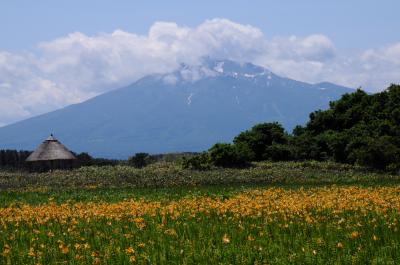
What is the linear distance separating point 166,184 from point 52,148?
89.1ft

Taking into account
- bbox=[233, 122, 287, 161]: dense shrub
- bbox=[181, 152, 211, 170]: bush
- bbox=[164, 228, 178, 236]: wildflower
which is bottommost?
bbox=[164, 228, 178, 236]: wildflower

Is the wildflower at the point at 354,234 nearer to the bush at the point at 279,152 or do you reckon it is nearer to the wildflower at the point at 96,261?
the wildflower at the point at 96,261

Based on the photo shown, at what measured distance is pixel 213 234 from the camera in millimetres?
14117

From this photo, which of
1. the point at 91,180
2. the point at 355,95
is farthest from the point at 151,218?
the point at 355,95

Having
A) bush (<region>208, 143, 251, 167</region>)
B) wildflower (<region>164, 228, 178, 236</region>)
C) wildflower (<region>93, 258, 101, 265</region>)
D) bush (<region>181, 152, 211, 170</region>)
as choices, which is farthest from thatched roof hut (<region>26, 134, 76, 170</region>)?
wildflower (<region>93, 258, 101, 265</region>)

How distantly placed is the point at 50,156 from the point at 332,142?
2791 cm

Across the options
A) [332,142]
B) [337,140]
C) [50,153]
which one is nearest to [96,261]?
[337,140]

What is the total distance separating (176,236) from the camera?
45.0ft

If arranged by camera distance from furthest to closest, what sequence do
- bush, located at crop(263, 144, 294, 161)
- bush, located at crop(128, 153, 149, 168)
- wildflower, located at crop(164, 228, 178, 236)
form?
bush, located at crop(128, 153, 149, 168) → bush, located at crop(263, 144, 294, 161) → wildflower, located at crop(164, 228, 178, 236)

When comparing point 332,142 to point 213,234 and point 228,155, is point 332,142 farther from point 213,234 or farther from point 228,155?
point 213,234

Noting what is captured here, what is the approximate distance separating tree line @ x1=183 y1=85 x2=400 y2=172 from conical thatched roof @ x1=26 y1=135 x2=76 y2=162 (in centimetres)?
1538

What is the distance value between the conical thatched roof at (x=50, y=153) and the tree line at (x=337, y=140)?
606 inches

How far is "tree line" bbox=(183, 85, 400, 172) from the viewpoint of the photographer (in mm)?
51375

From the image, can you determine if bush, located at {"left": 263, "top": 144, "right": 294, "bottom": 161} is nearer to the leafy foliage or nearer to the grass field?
the leafy foliage
